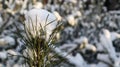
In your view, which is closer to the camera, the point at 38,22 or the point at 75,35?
the point at 38,22

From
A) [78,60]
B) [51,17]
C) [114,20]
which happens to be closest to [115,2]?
[114,20]

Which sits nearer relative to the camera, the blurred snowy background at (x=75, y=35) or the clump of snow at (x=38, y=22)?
the clump of snow at (x=38, y=22)

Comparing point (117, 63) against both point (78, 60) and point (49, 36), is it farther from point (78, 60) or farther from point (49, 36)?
point (49, 36)

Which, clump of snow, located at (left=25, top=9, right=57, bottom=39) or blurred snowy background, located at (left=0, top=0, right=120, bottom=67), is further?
blurred snowy background, located at (left=0, top=0, right=120, bottom=67)

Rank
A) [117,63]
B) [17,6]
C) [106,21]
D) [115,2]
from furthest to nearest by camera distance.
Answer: [115,2]
[106,21]
[17,6]
[117,63]

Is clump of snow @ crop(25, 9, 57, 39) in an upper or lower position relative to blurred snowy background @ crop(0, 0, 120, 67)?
lower

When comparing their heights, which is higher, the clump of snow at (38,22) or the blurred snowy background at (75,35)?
the blurred snowy background at (75,35)

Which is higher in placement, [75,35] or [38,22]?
[75,35]

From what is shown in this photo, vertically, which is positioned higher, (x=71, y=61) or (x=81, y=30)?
(x=81, y=30)
